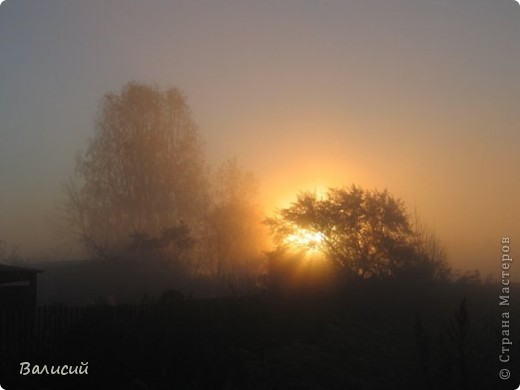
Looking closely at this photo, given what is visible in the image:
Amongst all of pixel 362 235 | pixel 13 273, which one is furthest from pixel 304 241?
pixel 13 273

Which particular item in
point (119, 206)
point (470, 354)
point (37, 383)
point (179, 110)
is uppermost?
point (179, 110)

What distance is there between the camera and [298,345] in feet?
47.5

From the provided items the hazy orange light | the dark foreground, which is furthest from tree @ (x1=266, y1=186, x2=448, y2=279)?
the dark foreground

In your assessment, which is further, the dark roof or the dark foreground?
the dark roof

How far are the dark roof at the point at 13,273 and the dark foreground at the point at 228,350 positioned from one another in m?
4.59

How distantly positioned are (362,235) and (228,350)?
57.7 ft

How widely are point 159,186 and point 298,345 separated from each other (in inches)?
1283

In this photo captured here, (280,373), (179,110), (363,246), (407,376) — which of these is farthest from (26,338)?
(179,110)

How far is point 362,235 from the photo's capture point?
99.9ft

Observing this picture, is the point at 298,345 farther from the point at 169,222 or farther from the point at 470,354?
the point at 169,222

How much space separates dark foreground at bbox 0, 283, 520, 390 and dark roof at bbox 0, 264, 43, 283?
4.59 m

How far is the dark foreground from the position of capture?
1055 centimetres

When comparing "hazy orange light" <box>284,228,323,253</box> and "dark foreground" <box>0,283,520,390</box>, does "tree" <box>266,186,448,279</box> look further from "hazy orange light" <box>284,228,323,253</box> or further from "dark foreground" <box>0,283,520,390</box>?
"dark foreground" <box>0,283,520,390</box>

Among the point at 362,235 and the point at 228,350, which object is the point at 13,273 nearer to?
the point at 228,350
